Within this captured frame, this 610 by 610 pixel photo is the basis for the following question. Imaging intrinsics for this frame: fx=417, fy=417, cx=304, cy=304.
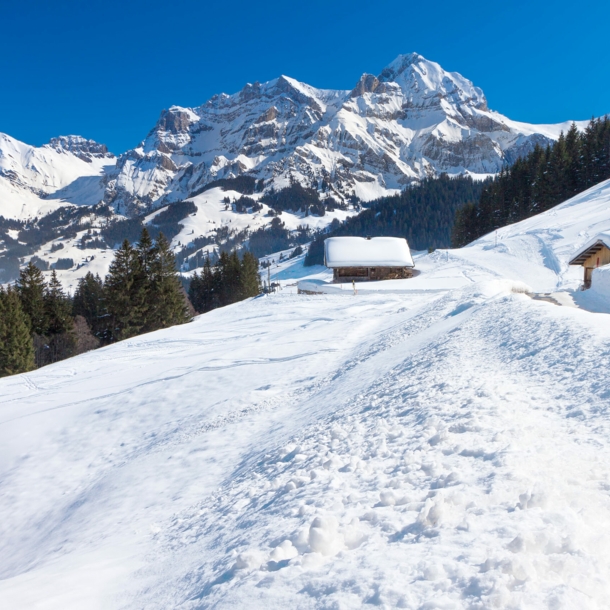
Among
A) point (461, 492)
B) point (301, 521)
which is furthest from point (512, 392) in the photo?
point (301, 521)

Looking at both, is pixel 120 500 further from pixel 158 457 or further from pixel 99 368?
pixel 99 368

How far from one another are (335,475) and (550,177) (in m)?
75.7

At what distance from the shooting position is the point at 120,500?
363 inches

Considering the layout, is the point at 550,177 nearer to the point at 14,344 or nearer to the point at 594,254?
the point at 594,254

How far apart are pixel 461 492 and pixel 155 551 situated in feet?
14.8

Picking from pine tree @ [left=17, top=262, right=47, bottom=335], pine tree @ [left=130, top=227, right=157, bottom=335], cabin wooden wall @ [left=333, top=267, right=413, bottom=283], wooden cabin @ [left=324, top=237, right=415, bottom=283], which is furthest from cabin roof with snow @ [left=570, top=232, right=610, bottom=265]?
pine tree @ [left=17, top=262, right=47, bottom=335]

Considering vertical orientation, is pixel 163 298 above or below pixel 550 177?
below

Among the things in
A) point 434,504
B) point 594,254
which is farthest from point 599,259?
point 434,504

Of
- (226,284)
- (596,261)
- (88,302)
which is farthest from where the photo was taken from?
(226,284)

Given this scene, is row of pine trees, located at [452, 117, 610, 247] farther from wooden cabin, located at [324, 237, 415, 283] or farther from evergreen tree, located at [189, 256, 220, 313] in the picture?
evergreen tree, located at [189, 256, 220, 313]

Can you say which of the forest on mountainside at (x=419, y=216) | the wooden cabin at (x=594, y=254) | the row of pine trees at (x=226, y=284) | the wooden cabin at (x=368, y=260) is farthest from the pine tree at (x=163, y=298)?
the forest on mountainside at (x=419, y=216)

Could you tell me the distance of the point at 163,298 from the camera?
45875 millimetres

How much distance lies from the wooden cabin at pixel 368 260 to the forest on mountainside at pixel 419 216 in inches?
3547

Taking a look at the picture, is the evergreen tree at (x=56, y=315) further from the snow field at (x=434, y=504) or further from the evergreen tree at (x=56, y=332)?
the snow field at (x=434, y=504)
